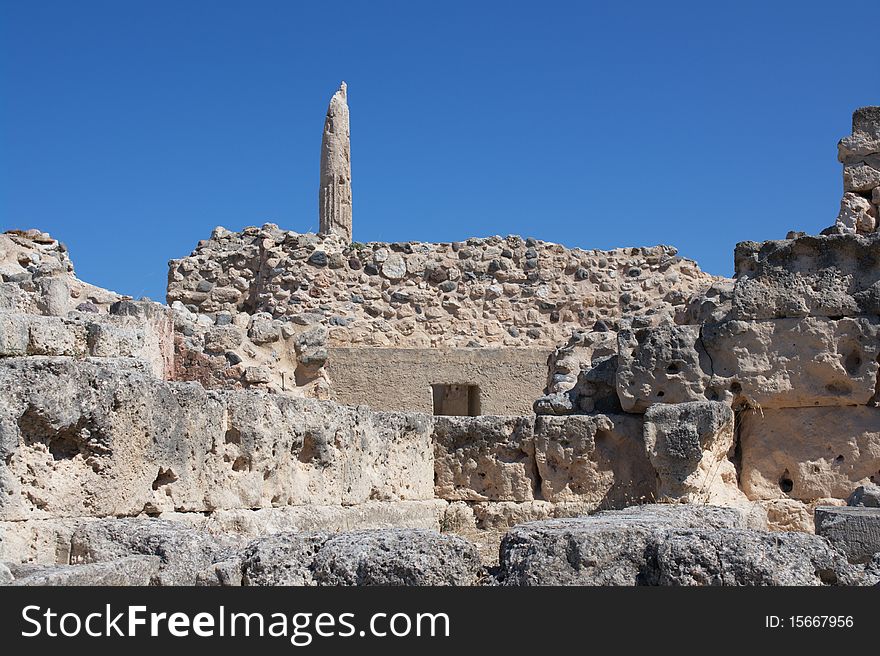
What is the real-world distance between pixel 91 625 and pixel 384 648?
87cm

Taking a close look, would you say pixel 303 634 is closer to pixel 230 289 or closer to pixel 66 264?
pixel 66 264

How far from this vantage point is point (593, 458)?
841 cm

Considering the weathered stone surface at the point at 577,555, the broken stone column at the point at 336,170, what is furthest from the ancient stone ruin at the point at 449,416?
the broken stone column at the point at 336,170

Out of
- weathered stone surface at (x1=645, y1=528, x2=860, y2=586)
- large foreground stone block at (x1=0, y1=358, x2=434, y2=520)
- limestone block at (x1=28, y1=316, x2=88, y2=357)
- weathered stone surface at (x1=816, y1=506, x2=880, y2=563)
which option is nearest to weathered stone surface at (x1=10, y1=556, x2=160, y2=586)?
large foreground stone block at (x1=0, y1=358, x2=434, y2=520)

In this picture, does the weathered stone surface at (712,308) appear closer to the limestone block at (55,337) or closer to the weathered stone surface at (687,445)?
the weathered stone surface at (687,445)

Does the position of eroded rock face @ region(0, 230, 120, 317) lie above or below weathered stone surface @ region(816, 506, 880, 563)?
above

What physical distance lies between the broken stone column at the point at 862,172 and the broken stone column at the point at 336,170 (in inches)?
556

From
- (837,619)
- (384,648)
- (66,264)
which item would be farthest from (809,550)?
(66,264)

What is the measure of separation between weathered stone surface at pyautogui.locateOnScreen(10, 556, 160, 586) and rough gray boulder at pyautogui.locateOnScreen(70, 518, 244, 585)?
0.06 meters

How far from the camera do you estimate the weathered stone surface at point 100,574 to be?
12.5 feet

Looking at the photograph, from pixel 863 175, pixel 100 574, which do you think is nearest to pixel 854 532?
pixel 100 574

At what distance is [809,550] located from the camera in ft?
14.0

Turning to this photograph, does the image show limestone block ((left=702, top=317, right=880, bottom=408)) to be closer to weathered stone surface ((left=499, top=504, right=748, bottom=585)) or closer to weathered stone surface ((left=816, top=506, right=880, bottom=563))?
weathered stone surface ((left=816, top=506, right=880, bottom=563))

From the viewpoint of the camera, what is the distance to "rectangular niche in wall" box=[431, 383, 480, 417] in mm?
13669
